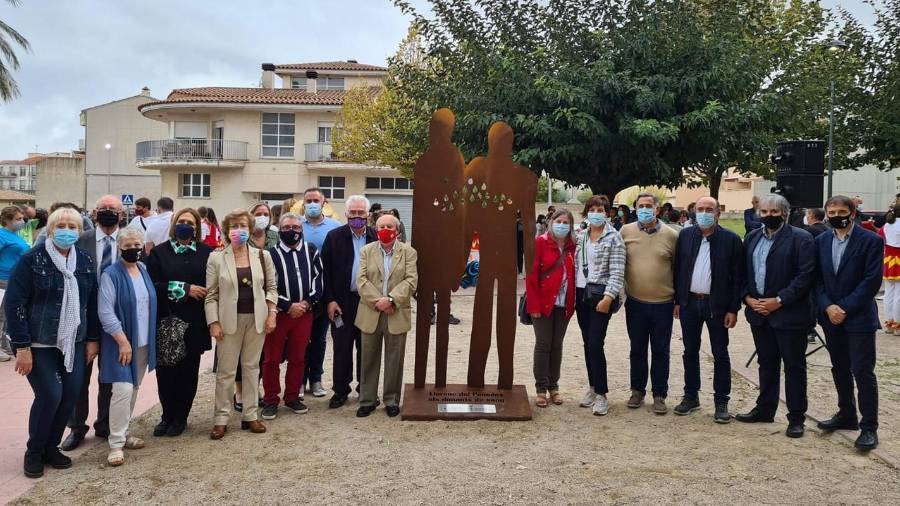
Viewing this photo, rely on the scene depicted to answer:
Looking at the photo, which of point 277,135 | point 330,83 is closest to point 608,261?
point 277,135

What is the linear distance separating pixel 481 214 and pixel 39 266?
3.48 metres

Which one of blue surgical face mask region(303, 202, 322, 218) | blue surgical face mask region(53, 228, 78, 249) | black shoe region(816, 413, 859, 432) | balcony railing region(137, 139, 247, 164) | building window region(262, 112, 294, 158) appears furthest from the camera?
building window region(262, 112, 294, 158)

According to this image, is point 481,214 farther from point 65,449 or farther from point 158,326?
point 65,449

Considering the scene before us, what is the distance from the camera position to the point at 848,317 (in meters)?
5.61

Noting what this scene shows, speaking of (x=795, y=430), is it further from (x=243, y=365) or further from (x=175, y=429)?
(x=175, y=429)

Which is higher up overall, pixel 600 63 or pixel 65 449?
pixel 600 63

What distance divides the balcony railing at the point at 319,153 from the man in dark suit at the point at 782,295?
98.3 feet

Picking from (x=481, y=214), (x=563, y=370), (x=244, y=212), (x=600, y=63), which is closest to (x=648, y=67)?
(x=600, y=63)

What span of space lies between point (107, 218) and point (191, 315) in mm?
933

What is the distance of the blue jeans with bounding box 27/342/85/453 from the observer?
4836 mm

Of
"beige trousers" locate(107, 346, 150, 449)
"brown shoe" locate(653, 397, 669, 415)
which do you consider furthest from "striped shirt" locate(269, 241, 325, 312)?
"brown shoe" locate(653, 397, 669, 415)

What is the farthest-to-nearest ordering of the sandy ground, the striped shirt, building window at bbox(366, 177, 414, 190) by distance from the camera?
building window at bbox(366, 177, 414, 190)
the striped shirt
the sandy ground

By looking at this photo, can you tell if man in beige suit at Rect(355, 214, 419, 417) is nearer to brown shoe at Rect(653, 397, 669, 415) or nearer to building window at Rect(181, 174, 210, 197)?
brown shoe at Rect(653, 397, 669, 415)

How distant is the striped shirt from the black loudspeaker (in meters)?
7.20
